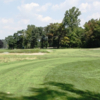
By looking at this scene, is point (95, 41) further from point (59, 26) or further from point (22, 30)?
point (22, 30)

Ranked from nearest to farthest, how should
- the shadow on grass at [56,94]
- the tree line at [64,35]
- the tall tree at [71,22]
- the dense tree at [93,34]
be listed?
the shadow on grass at [56,94] < the dense tree at [93,34] < the tree line at [64,35] < the tall tree at [71,22]

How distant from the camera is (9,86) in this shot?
576 centimetres

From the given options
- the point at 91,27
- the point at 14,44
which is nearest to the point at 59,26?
the point at 91,27

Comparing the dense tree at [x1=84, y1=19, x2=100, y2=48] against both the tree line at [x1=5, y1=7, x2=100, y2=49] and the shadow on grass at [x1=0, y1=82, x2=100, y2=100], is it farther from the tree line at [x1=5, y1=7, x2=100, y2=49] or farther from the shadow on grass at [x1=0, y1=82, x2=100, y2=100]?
A: the shadow on grass at [x1=0, y1=82, x2=100, y2=100]

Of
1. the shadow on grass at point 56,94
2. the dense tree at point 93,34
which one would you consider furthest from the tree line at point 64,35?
the shadow on grass at point 56,94

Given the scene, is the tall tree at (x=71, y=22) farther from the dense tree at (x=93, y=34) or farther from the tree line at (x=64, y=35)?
the dense tree at (x=93, y=34)

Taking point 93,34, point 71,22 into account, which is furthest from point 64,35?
point 93,34

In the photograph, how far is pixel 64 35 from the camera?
241 feet

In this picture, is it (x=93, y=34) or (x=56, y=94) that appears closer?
(x=56, y=94)

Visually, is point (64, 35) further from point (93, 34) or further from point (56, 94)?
point (56, 94)

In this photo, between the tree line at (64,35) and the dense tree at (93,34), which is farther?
Answer: the tree line at (64,35)

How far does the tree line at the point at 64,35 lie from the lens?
57469 mm

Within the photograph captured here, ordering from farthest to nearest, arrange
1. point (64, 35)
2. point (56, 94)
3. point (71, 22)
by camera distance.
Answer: point (64, 35) < point (71, 22) < point (56, 94)

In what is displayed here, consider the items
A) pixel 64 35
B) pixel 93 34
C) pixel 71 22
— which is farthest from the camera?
pixel 64 35
